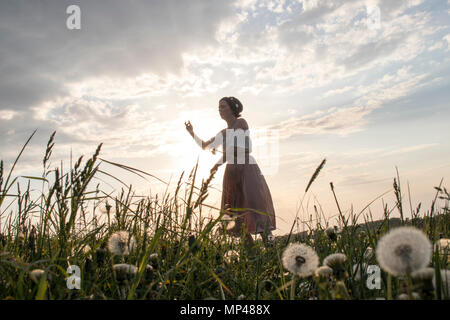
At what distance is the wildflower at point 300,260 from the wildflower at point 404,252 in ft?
1.31

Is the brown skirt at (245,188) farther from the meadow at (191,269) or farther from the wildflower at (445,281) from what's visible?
the wildflower at (445,281)

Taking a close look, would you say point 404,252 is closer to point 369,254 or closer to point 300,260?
point 300,260

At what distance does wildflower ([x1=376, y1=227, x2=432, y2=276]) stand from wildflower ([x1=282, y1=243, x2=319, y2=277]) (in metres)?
0.40

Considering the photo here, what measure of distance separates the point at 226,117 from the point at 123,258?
7724 mm

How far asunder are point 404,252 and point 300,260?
51 cm

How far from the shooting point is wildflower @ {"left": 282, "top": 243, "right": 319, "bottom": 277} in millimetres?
1403

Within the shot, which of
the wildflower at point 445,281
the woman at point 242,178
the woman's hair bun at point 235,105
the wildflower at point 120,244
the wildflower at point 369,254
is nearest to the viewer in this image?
the wildflower at point 445,281

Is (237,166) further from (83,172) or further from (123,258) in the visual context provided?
(83,172)

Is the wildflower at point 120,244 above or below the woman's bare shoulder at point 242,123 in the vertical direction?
below

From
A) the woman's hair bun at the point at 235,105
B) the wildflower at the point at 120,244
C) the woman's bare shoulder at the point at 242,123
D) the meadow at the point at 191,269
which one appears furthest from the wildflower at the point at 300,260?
the woman's hair bun at the point at 235,105

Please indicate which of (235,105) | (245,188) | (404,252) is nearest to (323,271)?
(404,252)

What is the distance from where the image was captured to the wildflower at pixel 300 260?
1403 millimetres

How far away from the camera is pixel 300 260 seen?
146 centimetres
